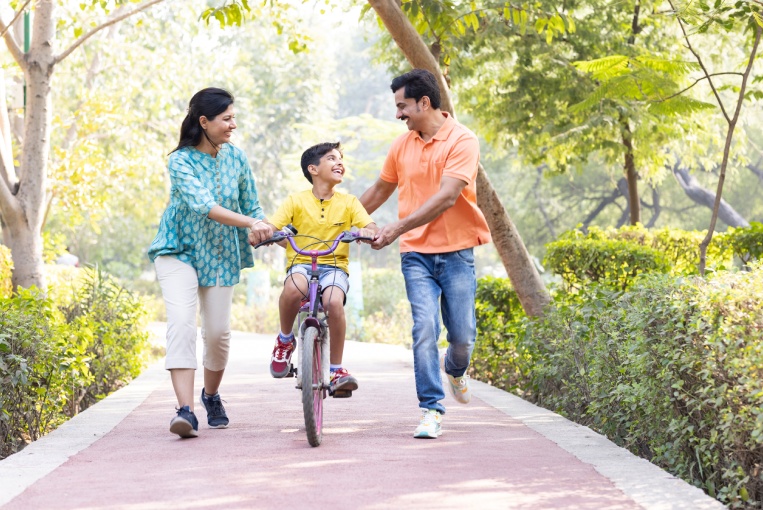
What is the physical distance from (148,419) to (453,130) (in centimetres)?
289

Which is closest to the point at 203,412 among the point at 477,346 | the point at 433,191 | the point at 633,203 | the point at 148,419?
the point at 148,419

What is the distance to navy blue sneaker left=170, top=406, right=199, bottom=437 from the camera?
6.28 m

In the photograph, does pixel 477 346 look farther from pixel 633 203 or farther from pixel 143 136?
pixel 143 136

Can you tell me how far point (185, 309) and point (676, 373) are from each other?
271cm

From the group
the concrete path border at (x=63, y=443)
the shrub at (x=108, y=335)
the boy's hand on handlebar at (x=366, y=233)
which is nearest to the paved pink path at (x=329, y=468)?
the concrete path border at (x=63, y=443)

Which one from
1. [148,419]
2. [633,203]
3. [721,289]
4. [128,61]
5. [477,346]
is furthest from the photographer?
[128,61]

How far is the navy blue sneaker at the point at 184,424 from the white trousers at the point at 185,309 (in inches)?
10.3

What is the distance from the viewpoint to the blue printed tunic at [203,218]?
21.2ft

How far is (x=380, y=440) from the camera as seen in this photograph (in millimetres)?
6379

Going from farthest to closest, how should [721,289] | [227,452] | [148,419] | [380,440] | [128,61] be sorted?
[128,61] < [148,419] < [380,440] < [227,452] < [721,289]

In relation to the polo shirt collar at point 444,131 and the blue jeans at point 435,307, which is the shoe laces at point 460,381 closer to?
the blue jeans at point 435,307

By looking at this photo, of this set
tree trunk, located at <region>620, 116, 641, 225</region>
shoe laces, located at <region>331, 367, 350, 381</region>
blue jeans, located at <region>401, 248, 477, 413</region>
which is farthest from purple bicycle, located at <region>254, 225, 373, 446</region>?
tree trunk, located at <region>620, 116, 641, 225</region>

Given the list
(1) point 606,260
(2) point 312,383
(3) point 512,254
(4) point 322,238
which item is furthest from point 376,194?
(1) point 606,260

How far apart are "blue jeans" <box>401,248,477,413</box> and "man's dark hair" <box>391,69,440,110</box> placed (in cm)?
91
